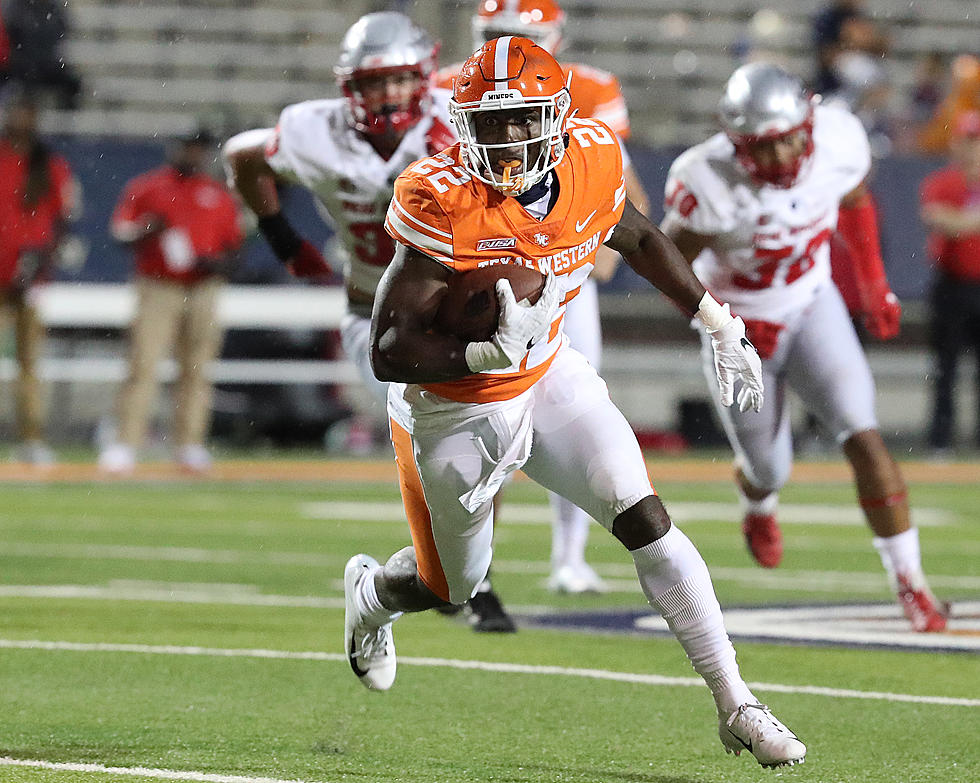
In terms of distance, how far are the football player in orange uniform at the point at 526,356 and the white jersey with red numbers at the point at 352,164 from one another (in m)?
1.45

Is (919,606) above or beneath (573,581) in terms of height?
above

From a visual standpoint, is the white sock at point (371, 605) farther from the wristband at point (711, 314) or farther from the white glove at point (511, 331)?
the wristband at point (711, 314)

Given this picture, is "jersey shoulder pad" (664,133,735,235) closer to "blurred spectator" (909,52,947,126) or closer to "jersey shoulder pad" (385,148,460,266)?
"jersey shoulder pad" (385,148,460,266)

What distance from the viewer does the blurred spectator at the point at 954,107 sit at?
546 inches

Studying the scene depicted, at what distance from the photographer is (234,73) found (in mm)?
16500

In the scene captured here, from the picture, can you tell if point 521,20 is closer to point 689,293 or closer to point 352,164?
point 352,164

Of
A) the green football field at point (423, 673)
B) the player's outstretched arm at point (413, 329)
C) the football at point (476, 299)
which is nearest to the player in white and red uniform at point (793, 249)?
the green football field at point (423, 673)

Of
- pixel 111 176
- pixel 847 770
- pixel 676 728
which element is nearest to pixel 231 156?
pixel 676 728

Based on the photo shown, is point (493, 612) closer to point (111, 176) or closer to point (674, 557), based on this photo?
point (674, 557)

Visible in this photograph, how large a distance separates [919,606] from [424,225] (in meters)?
2.70

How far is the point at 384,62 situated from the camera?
18.3 feet

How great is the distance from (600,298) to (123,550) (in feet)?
23.5

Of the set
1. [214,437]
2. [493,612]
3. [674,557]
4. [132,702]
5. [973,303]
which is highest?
[674,557]

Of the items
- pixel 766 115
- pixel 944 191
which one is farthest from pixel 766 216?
pixel 944 191
